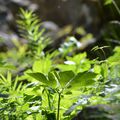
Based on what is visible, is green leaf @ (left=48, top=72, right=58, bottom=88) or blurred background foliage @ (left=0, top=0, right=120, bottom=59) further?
blurred background foliage @ (left=0, top=0, right=120, bottom=59)

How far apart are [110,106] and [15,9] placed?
29.5 ft

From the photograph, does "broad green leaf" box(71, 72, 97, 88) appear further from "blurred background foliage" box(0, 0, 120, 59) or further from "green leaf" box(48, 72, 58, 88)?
"blurred background foliage" box(0, 0, 120, 59)

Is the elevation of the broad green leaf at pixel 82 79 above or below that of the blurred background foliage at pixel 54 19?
below

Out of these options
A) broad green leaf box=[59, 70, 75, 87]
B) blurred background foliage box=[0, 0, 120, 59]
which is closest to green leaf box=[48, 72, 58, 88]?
broad green leaf box=[59, 70, 75, 87]

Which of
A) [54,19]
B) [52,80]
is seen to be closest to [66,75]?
[52,80]

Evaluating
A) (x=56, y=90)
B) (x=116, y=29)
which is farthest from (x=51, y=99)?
(x=116, y=29)

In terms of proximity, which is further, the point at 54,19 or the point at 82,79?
the point at 54,19

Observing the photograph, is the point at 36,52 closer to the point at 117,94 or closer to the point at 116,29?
the point at 117,94

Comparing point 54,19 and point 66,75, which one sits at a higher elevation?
point 54,19

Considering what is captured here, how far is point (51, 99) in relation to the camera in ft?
3.21

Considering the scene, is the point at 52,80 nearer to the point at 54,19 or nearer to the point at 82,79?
the point at 82,79

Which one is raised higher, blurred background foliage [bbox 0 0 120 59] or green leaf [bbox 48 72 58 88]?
blurred background foliage [bbox 0 0 120 59]

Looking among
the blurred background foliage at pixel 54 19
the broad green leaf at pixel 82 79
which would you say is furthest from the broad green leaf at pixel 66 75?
the blurred background foliage at pixel 54 19

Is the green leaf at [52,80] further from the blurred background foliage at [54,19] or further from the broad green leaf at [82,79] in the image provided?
the blurred background foliage at [54,19]
